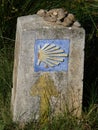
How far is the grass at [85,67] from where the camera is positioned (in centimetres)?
420

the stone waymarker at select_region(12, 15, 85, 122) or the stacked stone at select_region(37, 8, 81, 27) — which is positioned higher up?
the stacked stone at select_region(37, 8, 81, 27)

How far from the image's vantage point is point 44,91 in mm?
4203

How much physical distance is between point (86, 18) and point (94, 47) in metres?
0.37

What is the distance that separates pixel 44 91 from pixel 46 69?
0.64 ft

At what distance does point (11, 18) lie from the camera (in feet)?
17.5

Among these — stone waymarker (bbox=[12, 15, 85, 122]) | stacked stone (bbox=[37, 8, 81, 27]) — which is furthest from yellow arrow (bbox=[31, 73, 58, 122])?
stacked stone (bbox=[37, 8, 81, 27])

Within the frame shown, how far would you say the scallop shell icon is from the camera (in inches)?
161

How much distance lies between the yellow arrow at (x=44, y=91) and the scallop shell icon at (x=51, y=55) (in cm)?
12

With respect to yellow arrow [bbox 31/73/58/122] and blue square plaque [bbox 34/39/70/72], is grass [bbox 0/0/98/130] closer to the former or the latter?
yellow arrow [bbox 31/73/58/122]

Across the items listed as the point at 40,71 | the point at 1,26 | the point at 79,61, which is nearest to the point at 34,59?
the point at 40,71

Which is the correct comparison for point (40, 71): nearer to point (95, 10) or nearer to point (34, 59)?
point (34, 59)

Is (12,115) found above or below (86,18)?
below

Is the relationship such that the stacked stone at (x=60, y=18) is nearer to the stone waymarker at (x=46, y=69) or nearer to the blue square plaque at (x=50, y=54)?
the stone waymarker at (x=46, y=69)

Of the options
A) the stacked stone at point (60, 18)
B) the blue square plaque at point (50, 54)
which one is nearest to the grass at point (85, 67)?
the blue square plaque at point (50, 54)
